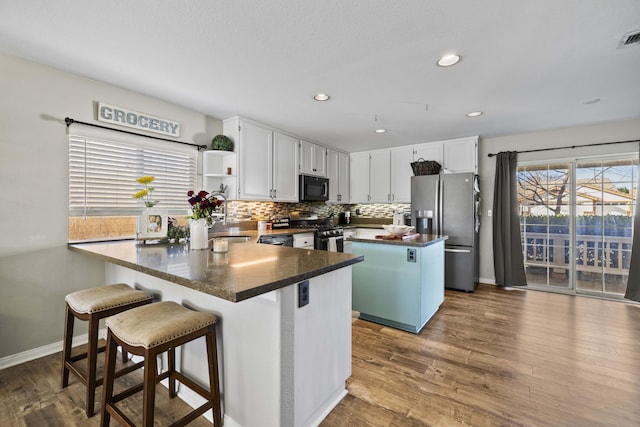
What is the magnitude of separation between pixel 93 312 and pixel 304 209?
381 cm

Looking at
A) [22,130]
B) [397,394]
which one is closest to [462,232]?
[397,394]

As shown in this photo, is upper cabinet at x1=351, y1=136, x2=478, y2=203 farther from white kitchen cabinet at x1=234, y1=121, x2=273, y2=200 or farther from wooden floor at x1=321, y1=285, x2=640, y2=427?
wooden floor at x1=321, y1=285, x2=640, y2=427

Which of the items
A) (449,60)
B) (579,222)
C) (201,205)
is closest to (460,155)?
(579,222)

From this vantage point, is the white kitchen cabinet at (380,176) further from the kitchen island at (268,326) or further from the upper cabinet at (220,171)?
the kitchen island at (268,326)

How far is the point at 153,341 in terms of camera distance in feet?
4.20

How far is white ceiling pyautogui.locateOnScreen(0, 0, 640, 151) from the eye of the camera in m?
1.73

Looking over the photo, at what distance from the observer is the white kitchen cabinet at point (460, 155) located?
15.0 feet

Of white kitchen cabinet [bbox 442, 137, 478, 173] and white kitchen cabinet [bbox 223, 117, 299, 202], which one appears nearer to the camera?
white kitchen cabinet [bbox 223, 117, 299, 202]

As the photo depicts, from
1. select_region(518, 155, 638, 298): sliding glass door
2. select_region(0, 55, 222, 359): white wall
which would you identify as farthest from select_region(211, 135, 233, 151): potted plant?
select_region(518, 155, 638, 298): sliding glass door

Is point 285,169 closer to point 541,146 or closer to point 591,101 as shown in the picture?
point 591,101

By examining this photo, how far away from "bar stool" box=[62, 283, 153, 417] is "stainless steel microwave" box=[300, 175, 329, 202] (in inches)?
118

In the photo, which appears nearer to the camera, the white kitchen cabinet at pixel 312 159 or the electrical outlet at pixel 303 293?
the electrical outlet at pixel 303 293

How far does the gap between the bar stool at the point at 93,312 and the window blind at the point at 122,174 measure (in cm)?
112

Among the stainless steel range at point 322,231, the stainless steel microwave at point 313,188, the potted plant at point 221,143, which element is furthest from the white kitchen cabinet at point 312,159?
the potted plant at point 221,143
